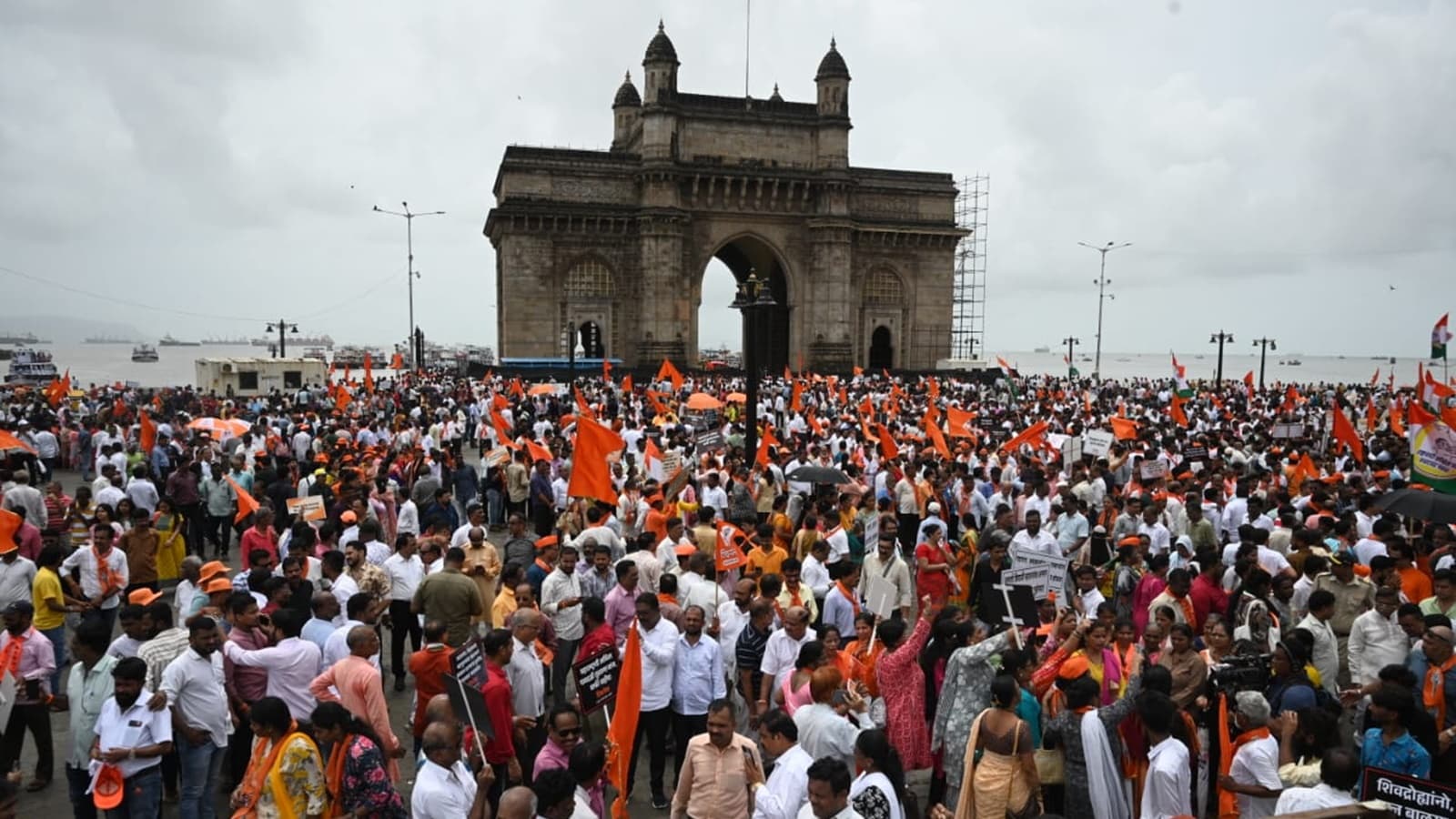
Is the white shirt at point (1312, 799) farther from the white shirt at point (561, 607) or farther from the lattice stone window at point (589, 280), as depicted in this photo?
the lattice stone window at point (589, 280)

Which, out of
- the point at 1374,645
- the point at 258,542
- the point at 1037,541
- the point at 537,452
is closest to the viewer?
the point at 1374,645

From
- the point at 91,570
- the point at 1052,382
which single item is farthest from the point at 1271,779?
the point at 1052,382

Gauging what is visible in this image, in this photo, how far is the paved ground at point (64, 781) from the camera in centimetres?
647

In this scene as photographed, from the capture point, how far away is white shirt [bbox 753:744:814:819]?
450 centimetres

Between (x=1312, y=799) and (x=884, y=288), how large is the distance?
51.1 meters

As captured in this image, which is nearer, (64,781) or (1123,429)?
(64,781)

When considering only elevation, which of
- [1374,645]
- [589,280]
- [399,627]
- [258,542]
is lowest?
[399,627]

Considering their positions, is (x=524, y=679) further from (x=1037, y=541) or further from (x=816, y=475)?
(x=816, y=475)

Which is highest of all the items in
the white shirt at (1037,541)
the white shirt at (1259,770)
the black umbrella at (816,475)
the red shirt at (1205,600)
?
the black umbrella at (816,475)

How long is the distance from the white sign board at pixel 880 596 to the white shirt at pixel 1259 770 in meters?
2.97

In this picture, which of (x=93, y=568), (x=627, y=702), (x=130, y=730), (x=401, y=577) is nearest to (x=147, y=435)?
(x=93, y=568)

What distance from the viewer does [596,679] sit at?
5.67 m

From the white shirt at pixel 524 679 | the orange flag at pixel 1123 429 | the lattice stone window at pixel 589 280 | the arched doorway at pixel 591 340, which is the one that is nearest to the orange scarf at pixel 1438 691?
the white shirt at pixel 524 679

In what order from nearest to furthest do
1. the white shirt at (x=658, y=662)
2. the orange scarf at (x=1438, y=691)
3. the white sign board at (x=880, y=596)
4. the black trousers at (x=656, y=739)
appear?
the orange scarf at (x=1438, y=691), the white shirt at (x=658, y=662), the black trousers at (x=656, y=739), the white sign board at (x=880, y=596)
